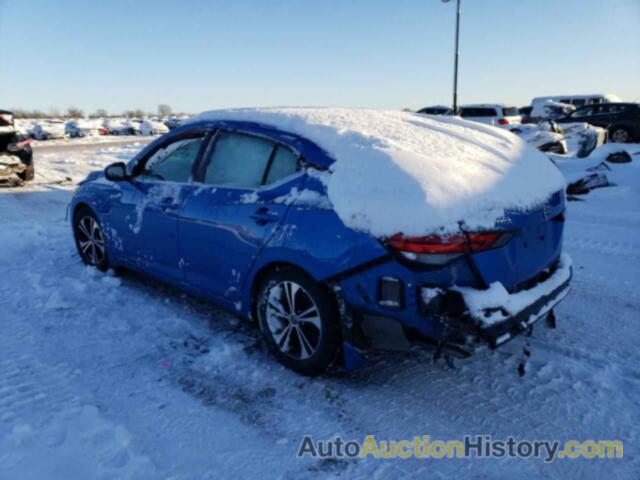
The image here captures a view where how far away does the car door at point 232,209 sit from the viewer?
127 inches

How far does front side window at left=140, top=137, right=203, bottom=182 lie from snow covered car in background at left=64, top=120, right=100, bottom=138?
34824 mm

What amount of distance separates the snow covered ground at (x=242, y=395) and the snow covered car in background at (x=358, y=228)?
1.06ft

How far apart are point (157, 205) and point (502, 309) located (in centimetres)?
281

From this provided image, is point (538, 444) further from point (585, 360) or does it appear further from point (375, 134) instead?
point (375, 134)

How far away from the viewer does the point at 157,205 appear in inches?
162

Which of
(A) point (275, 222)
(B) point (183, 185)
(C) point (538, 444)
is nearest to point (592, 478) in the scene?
(C) point (538, 444)

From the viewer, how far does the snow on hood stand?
8.52 feet

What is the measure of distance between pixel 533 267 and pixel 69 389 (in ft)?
9.53

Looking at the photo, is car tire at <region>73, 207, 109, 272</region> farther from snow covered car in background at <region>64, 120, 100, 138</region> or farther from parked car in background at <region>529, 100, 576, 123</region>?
snow covered car in background at <region>64, 120, 100, 138</region>

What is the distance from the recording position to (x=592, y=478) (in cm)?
236

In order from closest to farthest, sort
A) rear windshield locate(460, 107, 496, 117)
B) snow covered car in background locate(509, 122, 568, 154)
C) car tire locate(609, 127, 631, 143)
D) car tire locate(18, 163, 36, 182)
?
car tire locate(18, 163, 36, 182)
snow covered car in background locate(509, 122, 568, 154)
car tire locate(609, 127, 631, 143)
rear windshield locate(460, 107, 496, 117)

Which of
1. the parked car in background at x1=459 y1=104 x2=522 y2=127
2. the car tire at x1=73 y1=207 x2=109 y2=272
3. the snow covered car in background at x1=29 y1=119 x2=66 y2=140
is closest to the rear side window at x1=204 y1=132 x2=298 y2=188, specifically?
the car tire at x1=73 y1=207 x2=109 y2=272

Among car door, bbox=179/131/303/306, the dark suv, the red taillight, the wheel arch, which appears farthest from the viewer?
the dark suv

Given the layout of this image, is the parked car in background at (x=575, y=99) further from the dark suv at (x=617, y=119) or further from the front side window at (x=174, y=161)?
the front side window at (x=174, y=161)
